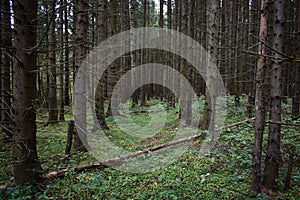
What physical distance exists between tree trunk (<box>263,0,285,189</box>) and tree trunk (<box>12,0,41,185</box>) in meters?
4.44

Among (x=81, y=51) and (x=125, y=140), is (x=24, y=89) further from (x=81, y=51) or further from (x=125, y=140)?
(x=125, y=140)

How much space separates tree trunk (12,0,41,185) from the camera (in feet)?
11.8

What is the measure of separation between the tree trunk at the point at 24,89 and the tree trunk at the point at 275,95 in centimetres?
444

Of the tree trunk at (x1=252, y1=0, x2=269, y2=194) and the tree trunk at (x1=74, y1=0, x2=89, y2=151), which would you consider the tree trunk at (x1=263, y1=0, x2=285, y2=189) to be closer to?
the tree trunk at (x1=252, y1=0, x2=269, y2=194)

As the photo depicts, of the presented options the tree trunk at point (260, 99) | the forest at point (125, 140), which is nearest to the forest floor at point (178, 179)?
the forest at point (125, 140)

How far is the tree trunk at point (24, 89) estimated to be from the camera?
3611mm

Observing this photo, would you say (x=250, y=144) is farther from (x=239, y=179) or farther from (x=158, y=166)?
(x=158, y=166)

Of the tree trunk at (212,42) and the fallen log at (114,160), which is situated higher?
the tree trunk at (212,42)

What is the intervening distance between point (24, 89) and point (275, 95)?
15.8ft

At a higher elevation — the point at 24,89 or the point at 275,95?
the point at 24,89

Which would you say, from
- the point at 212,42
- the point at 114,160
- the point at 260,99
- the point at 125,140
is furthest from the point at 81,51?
the point at 260,99

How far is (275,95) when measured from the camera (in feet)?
13.0

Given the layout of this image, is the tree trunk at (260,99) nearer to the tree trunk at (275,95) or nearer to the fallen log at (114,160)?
the tree trunk at (275,95)

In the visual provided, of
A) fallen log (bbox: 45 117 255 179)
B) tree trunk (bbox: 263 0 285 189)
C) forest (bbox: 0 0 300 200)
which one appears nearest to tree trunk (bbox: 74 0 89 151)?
forest (bbox: 0 0 300 200)
